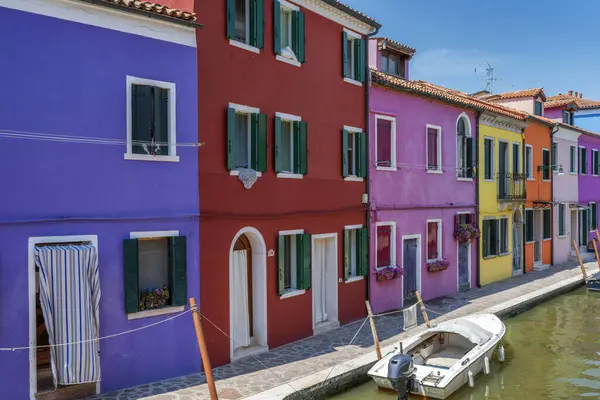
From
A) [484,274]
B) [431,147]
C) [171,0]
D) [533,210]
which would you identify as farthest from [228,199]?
[533,210]

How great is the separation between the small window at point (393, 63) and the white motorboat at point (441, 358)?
9759 millimetres

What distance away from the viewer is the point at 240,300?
12.2 metres

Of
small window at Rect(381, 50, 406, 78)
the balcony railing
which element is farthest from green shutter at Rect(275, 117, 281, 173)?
the balcony railing

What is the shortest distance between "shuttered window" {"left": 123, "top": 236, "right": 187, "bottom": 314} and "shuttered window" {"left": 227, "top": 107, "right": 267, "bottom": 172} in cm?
247

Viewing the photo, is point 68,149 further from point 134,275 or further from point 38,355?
point 38,355

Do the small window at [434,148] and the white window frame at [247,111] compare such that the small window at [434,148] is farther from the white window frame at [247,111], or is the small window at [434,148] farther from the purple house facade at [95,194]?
the purple house facade at [95,194]

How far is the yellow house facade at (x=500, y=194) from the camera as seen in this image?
21.8m

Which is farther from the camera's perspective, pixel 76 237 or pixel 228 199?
pixel 228 199

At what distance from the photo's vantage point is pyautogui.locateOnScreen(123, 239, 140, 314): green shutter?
9.69 metres

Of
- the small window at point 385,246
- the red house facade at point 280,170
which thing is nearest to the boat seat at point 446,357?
the red house facade at point 280,170

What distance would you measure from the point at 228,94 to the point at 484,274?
14685mm

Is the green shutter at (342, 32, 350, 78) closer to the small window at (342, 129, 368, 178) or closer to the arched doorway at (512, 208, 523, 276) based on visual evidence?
the small window at (342, 129, 368, 178)

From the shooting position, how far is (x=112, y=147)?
959 centimetres

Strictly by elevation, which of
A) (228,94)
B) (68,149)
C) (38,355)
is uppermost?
(228,94)
